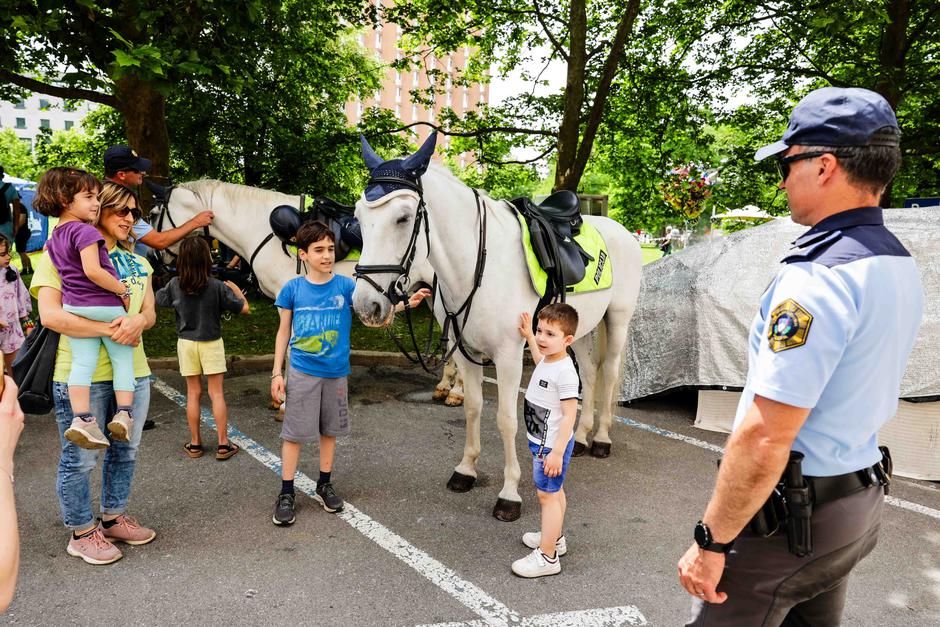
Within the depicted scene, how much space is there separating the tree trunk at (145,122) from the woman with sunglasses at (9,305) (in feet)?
10.8

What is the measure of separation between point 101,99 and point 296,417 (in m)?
8.10

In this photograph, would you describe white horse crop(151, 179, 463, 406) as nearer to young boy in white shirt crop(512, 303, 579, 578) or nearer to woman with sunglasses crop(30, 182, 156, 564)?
woman with sunglasses crop(30, 182, 156, 564)

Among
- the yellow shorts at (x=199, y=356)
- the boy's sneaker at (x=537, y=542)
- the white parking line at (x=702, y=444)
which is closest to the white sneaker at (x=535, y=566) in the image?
the boy's sneaker at (x=537, y=542)

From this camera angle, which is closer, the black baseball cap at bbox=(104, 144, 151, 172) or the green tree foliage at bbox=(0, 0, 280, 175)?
the black baseball cap at bbox=(104, 144, 151, 172)

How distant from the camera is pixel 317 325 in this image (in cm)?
350

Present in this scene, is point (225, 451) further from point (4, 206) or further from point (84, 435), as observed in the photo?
point (4, 206)

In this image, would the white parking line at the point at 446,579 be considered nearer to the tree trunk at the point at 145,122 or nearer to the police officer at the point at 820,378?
the police officer at the point at 820,378

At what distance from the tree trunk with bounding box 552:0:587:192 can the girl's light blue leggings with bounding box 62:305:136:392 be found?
7.53 m

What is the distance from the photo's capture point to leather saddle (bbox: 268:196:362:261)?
195 inches

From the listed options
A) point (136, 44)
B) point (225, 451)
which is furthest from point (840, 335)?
point (136, 44)

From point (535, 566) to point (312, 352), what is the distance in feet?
5.95

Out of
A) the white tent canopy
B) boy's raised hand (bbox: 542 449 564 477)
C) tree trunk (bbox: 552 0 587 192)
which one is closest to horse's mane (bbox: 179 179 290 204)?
boy's raised hand (bbox: 542 449 564 477)

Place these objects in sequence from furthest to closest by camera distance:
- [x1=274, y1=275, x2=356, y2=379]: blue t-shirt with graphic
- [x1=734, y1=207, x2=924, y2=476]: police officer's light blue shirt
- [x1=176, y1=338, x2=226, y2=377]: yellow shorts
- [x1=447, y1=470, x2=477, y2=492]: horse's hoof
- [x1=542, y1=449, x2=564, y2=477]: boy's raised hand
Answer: [x1=176, y1=338, x2=226, y2=377]: yellow shorts < [x1=447, y1=470, x2=477, y2=492]: horse's hoof < [x1=274, y1=275, x2=356, y2=379]: blue t-shirt with graphic < [x1=542, y1=449, x2=564, y2=477]: boy's raised hand < [x1=734, y1=207, x2=924, y2=476]: police officer's light blue shirt

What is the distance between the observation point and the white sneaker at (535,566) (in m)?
3.01
